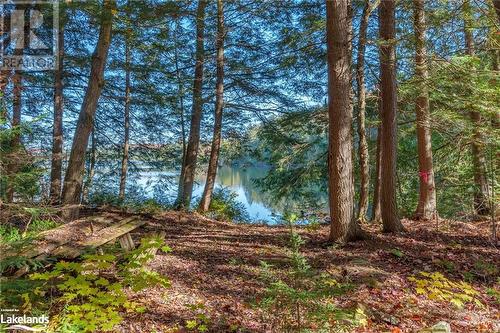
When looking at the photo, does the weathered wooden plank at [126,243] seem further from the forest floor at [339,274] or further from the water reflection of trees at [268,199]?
the water reflection of trees at [268,199]

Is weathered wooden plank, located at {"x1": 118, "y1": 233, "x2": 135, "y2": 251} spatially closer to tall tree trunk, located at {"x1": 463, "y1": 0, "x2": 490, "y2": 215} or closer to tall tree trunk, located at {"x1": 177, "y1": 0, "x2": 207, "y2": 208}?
tall tree trunk, located at {"x1": 177, "y1": 0, "x2": 207, "y2": 208}

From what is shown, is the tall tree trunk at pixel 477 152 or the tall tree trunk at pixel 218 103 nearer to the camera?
the tall tree trunk at pixel 477 152

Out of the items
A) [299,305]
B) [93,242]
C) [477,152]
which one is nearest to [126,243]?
[93,242]

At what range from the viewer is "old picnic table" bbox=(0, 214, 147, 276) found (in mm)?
3395

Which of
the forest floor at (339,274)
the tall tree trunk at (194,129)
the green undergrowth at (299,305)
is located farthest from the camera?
the tall tree trunk at (194,129)

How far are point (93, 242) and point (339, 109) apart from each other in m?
4.20

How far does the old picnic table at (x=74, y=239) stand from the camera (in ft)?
11.1

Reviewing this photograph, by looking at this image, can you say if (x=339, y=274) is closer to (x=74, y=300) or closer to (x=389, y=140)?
(x=74, y=300)

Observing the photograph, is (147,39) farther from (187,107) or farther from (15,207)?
(15,207)

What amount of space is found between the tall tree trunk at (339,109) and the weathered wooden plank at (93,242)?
3428 mm

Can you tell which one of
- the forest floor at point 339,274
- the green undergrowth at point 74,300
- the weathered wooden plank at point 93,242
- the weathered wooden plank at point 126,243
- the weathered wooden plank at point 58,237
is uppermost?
the weathered wooden plank at point 58,237

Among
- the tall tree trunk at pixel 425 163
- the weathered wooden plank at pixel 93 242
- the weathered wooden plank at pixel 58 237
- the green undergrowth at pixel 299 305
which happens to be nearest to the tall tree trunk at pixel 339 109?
the green undergrowth at pixel 299 305

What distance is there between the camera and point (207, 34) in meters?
10.6

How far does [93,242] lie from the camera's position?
4.12 m
